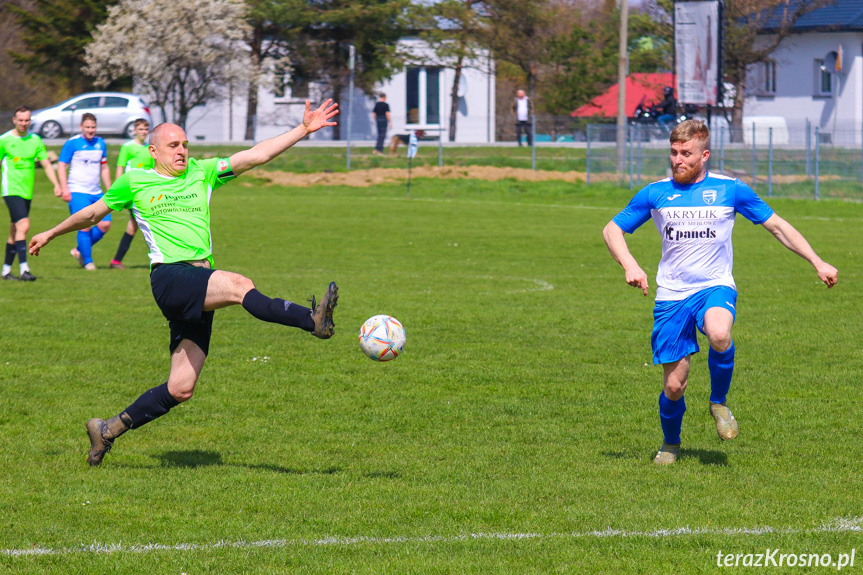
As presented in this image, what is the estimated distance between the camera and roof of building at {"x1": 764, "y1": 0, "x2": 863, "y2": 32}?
52.5m

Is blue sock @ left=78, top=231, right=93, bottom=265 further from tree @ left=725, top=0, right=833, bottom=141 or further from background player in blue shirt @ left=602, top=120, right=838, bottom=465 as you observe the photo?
tree @ left=725, top=0, right=833, bottom=141

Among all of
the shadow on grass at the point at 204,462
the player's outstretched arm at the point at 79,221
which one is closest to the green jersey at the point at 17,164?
the player's outstretched arm at the point at 79,221

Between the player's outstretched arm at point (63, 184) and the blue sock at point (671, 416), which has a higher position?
the player's outstretched arm at point (63, 184)

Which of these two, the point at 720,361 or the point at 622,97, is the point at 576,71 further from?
the point at 720,361

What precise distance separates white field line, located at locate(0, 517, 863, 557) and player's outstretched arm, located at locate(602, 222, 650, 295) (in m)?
1.46

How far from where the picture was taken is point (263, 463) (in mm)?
6273

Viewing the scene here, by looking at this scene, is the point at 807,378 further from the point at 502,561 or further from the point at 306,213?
the point at 306,213

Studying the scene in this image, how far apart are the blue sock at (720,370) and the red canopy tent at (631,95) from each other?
3618 cm

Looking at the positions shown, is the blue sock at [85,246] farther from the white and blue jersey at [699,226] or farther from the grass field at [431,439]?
the white and blue jersey at [699,226]

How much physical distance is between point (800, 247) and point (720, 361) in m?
0.80

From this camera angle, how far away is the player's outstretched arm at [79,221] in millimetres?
6145

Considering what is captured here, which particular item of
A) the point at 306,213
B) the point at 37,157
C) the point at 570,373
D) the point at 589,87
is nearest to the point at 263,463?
the point at 570,373

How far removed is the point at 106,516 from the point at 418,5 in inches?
1662

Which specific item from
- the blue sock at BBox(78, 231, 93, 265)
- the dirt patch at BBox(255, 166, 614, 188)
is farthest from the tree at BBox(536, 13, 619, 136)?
the blue sock at BBox(78, 231, 93, 265)
